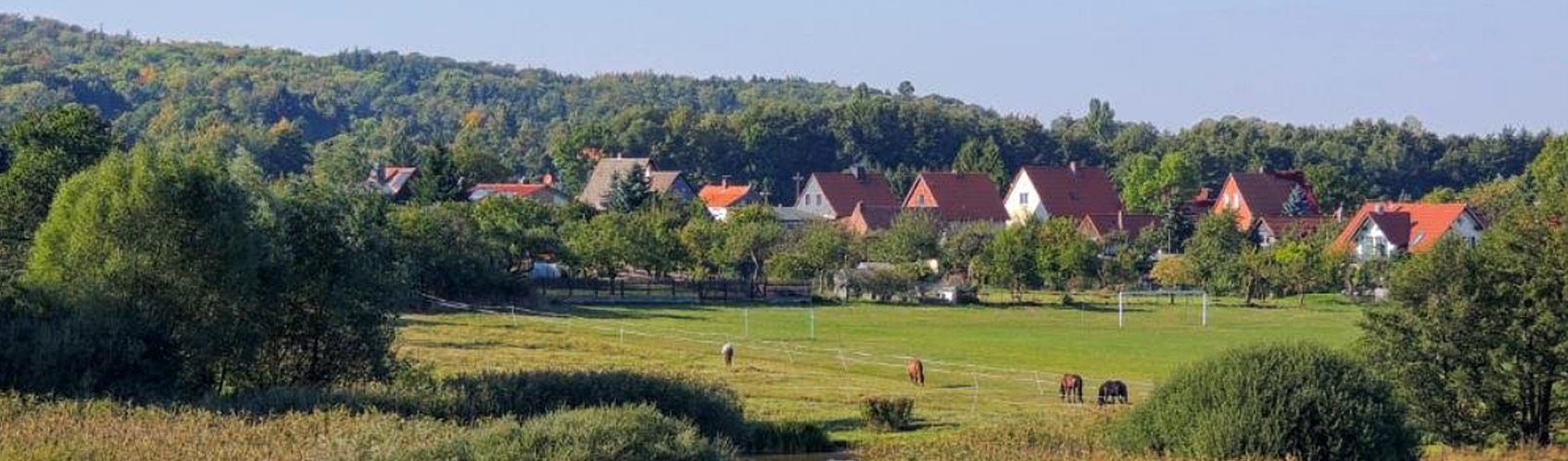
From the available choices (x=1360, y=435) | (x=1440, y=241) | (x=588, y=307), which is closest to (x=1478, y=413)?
(x=1440, y=241)

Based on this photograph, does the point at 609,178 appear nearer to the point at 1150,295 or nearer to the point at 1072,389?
the point at 1150,295

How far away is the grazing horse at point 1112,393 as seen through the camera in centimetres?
3881

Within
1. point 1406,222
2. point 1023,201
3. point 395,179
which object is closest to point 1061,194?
point 1023,201

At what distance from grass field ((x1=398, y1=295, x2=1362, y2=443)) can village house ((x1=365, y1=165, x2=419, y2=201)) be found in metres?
49.7

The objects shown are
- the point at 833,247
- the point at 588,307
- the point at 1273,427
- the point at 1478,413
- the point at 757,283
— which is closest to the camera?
the point at 1273,427

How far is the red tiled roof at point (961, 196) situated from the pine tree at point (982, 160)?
79.1 ft

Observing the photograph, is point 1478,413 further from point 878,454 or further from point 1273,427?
point 878,454

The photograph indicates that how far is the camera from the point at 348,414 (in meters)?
28.1

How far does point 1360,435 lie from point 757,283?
58743 mm

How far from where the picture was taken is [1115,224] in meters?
115

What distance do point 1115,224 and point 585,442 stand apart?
9692 centimetres

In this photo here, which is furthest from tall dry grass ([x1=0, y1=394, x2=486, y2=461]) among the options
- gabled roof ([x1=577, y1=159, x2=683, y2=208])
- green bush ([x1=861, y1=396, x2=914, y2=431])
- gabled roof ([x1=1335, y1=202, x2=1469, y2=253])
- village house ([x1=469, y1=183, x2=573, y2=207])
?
gabled roof ([x1=577, y1=159, x2=683, y2=208])

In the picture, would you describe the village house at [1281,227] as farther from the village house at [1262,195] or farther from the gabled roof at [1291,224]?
the village house at [1262,195]

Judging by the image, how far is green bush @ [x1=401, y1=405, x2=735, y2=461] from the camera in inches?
799
